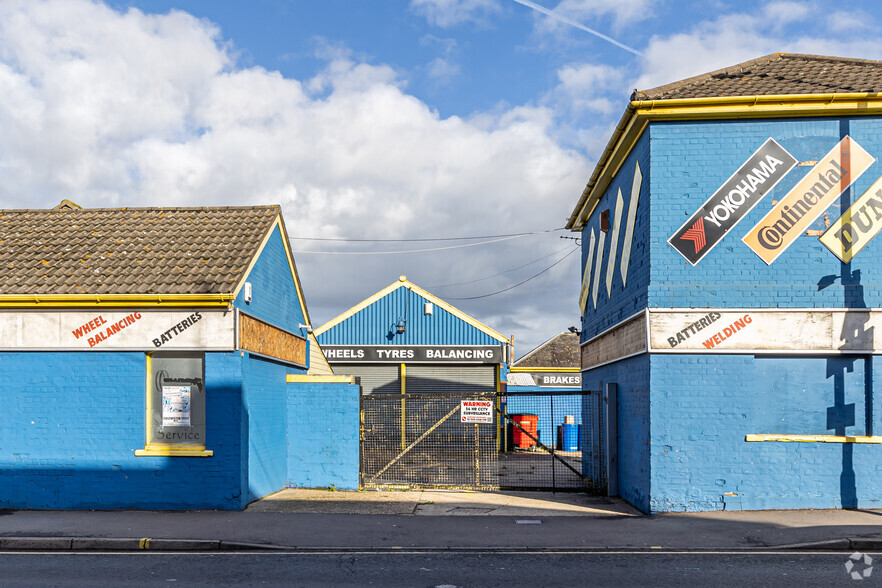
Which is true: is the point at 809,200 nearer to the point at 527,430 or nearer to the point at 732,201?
the point at 732,201

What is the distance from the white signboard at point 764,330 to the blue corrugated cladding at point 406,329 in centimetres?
1576

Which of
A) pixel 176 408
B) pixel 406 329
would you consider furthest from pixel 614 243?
pixel 406 329

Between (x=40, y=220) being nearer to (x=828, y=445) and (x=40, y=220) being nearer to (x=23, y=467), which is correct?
(x=23, y=467)

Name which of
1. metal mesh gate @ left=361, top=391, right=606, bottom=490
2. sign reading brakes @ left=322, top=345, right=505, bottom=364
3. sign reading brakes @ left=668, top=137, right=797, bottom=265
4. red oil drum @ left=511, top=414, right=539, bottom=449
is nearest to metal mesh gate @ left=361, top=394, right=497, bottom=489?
metal mesh gate @ left=361, top=391, right=606, bottom=490

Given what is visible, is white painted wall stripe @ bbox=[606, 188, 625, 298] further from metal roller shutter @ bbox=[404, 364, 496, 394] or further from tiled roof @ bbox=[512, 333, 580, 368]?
tiled roof @ bbox=[512, 333, 580, 368]

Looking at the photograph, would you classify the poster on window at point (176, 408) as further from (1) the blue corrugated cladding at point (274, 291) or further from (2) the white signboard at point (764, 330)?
(2) the white signboard at point (764, 330)

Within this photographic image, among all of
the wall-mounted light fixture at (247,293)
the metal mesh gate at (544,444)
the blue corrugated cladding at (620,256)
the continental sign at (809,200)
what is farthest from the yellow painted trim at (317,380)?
the continental sign at (809,200)

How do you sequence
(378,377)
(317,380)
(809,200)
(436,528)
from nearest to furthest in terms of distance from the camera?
1. (436,528)
2. (809,200)
3. (317,380)
4. (378,377)

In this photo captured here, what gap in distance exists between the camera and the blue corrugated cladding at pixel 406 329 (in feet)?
92.9

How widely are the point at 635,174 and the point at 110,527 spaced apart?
1078 cm

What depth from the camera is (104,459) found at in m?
13.3

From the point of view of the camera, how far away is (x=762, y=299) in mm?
12594

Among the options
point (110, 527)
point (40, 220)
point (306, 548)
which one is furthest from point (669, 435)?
point (40, 220)

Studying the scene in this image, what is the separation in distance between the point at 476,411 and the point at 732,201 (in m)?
6.79
